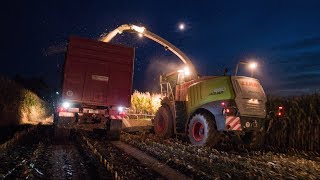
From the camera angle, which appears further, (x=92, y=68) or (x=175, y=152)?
(x=92, y=68)

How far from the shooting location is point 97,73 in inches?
520

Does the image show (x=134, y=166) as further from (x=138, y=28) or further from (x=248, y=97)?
(x=138, y=28)

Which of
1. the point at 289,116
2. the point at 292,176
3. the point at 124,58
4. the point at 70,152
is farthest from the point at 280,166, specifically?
the point at 124,58

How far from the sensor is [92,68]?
13.1 m

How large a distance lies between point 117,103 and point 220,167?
6.43 metres

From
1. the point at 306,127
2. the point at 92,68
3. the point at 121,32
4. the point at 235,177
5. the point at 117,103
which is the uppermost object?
the point at 121,32

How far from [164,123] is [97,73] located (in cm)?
352

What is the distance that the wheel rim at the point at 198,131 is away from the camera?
12413mm

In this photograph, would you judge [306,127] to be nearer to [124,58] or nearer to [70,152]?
[124,58]

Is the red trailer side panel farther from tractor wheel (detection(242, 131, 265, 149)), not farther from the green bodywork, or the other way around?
tractor wheel (detection(242, 131, 265, 149))

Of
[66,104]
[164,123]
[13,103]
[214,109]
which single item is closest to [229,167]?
[214,109]

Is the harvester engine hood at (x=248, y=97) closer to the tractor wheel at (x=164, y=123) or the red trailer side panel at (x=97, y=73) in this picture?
the tractor wheel at (x=164, y=123)

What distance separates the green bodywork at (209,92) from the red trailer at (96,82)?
2.48 metres

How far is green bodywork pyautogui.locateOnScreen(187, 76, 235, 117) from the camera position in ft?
38.4
